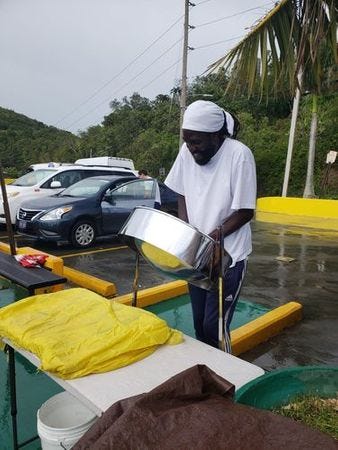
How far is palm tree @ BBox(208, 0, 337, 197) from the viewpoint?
4125mm

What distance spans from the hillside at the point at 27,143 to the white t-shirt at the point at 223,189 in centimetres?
3330

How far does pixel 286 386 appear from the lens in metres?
1.63

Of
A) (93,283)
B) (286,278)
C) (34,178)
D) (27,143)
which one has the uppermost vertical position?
(27,143)

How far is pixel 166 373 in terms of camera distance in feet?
5.34

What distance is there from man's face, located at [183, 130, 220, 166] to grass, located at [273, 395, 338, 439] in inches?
48.4

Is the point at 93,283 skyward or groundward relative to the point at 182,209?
groundward

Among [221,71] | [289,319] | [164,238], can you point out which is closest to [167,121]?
[221,71]

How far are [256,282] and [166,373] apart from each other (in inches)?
170

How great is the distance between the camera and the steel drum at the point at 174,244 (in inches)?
73.0

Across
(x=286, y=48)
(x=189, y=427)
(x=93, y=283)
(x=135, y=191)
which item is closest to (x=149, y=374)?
(x=189, y=427)

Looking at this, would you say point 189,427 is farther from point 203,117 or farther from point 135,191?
point 135,191

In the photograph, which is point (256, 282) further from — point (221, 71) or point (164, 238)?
point (164, 238)

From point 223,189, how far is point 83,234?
19.2 ft

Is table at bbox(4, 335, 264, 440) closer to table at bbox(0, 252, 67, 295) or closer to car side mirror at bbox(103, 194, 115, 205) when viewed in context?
table at bbox(0, 252, 67, 295)
